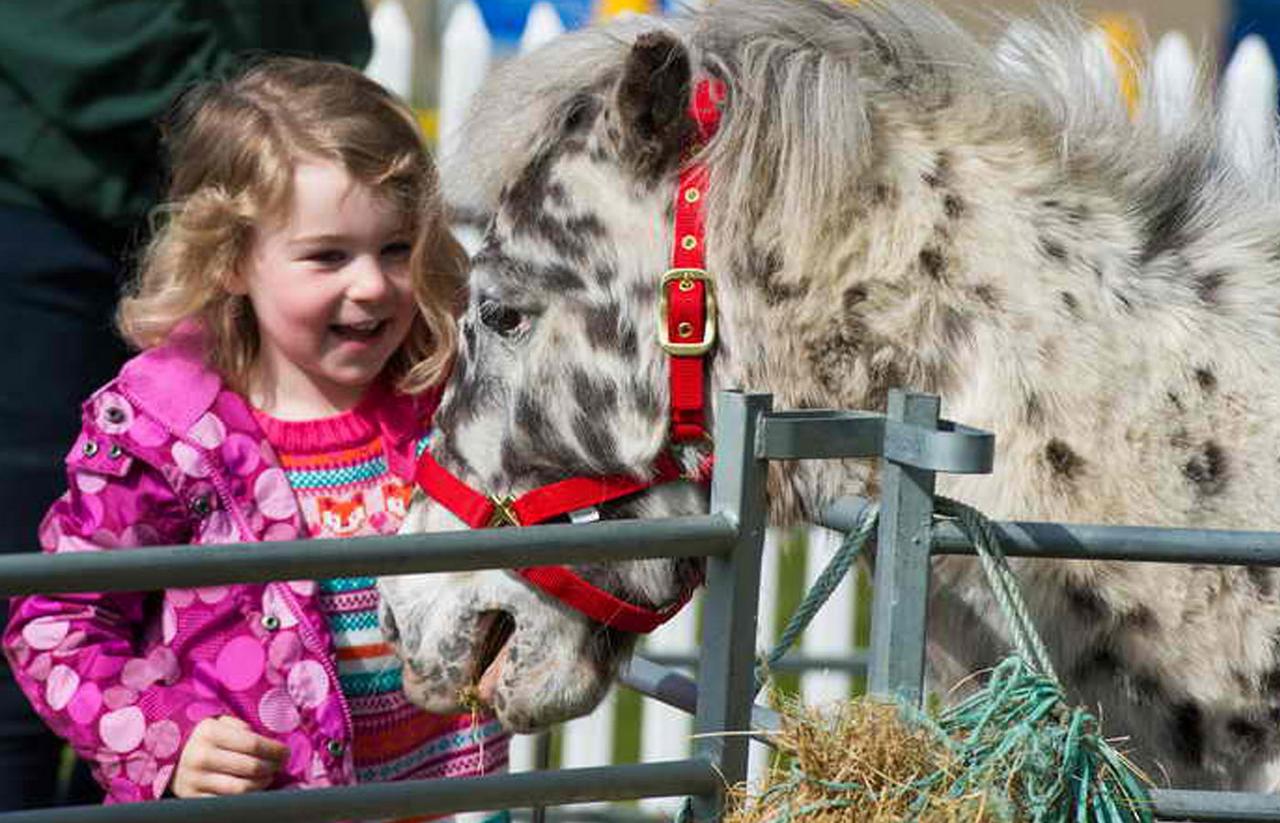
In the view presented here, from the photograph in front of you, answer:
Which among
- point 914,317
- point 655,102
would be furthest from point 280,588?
point 914,317

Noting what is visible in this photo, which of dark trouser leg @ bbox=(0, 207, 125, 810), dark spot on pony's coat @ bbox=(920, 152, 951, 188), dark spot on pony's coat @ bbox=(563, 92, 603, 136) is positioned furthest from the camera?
dark trouser leg @ bbox=(0, 207, 125, 810)

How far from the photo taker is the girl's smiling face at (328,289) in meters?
2.81

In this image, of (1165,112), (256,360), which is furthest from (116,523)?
(1165,112)

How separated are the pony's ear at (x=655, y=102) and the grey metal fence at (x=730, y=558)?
0.53 metres

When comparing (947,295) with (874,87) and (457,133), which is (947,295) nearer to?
(874,87)

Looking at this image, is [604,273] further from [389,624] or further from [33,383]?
[33,383]

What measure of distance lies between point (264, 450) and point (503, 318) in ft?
1.62

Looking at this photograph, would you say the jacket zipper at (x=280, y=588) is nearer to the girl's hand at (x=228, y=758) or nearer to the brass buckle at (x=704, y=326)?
the girl's hand at (x=228, y=758)

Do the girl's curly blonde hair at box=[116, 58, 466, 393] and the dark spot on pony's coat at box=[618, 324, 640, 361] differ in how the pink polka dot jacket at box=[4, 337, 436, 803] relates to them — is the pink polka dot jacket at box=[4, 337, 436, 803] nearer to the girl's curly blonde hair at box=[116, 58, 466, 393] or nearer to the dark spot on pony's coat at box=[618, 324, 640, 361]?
the girl's curly blonde hair at box=[116, 58, 466, 393]

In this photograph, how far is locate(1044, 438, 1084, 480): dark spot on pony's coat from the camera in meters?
2.24

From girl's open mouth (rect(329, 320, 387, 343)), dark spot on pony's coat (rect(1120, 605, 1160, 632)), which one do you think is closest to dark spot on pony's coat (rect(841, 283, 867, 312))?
dark spot on pony's coat (rect(1120, 605, 1160, 632))

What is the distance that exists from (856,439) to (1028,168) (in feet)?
1.92

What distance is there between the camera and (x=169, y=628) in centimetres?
270

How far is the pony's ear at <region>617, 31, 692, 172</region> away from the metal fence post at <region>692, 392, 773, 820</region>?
541 millimetres
